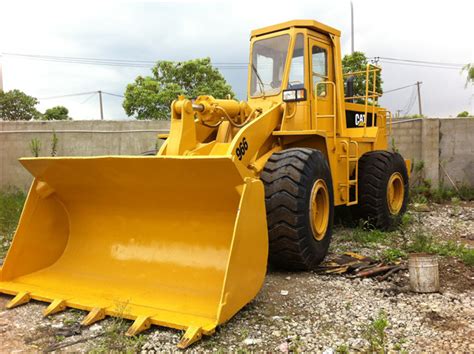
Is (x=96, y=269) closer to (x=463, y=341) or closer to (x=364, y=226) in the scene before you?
(x=463, y=341)

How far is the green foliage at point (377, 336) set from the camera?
321cm

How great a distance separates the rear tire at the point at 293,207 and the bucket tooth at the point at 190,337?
1620mm

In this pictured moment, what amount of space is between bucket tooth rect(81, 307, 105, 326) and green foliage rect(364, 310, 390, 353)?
2.07m

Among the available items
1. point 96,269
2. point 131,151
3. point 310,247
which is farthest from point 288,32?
point 131,151

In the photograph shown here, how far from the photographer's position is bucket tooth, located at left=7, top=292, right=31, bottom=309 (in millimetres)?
4119

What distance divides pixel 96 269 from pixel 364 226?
14.1ft

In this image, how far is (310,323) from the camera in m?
3.73

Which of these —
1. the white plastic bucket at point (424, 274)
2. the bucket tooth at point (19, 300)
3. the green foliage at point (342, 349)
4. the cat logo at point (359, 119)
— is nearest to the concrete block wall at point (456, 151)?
the cat logo at point (359, 119)

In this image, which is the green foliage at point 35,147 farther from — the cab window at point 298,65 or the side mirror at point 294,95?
the side mirror at point 294,95

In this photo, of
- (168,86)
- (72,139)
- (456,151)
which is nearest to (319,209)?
(72,139)

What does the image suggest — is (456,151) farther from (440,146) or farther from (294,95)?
(294,95)

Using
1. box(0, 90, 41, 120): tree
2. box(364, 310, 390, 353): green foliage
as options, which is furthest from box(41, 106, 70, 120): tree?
box(364, 310, 390, 353): green foliage

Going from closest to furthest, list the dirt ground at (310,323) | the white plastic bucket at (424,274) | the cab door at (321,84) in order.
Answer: the dirt ground at (310,323) → the white plastic bucket at (424,274) → the cab door at (321,84)

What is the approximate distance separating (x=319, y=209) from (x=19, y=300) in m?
3.21
